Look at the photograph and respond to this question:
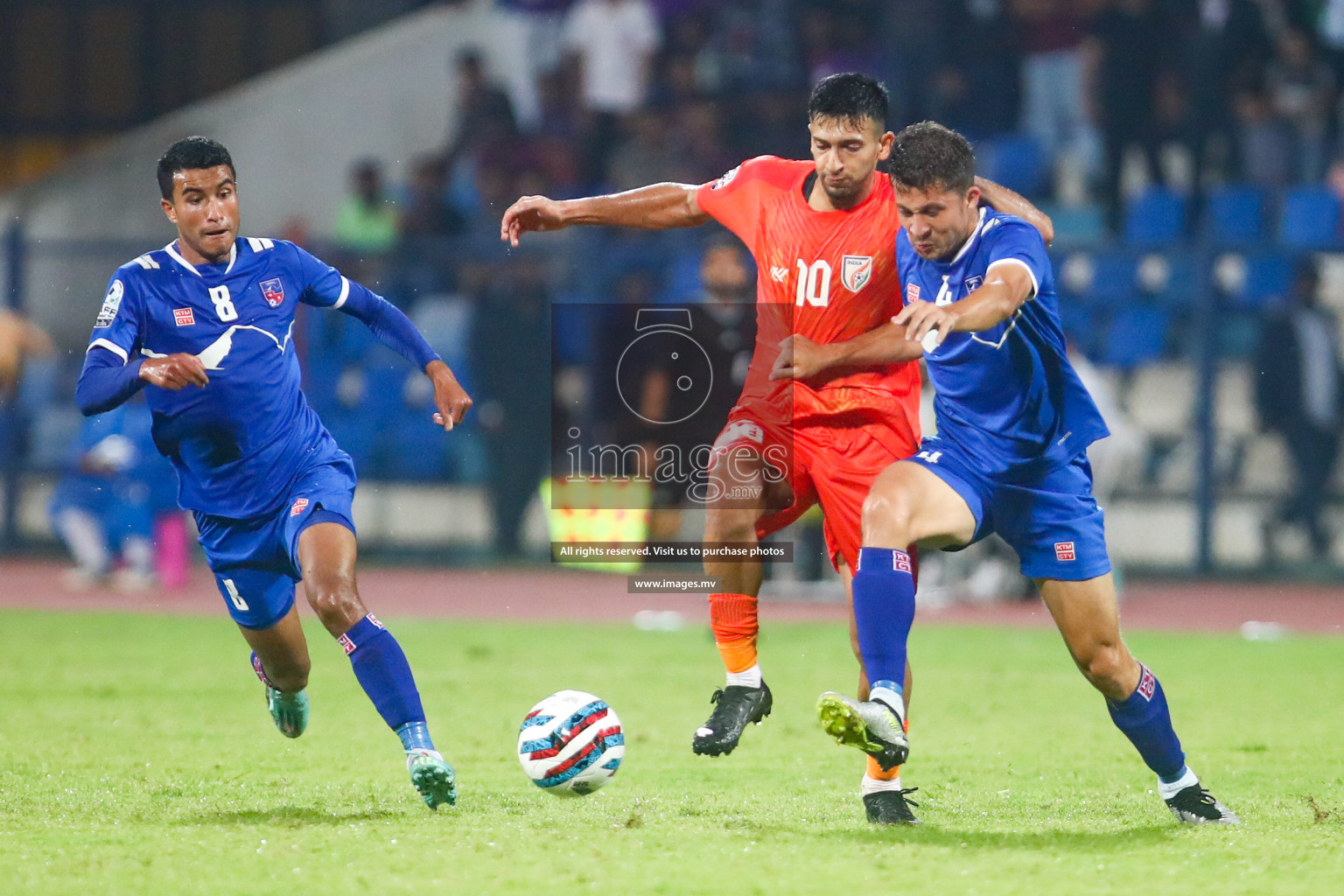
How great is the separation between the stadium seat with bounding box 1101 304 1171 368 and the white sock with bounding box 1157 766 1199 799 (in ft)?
29.8

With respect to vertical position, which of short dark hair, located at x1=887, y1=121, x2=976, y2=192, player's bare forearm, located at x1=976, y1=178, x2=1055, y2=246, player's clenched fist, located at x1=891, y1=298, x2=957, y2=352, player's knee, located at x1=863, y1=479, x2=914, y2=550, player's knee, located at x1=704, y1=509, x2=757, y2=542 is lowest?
player's knee, located at x1=704, y1=509, x2=757, y2=542

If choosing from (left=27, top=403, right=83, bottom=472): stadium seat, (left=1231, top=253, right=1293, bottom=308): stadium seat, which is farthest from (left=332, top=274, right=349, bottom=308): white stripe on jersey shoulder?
(left=1231, top=253, right=1293, bottom=308): stadium seat

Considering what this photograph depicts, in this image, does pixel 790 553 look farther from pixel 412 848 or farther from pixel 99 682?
pixel 412 848

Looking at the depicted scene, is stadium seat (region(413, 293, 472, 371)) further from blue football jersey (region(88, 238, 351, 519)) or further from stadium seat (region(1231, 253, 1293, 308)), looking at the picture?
blue football jersey (region(88, 238, 351, 519))

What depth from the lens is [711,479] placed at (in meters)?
6.07

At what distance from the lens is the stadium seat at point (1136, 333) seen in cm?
1444

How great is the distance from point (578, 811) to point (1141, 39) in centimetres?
1184

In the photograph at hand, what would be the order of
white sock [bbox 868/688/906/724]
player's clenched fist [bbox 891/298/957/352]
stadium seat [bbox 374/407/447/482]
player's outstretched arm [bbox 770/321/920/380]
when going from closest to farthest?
player's clenched fist [bbox 891/298/957/352] < white sock [bbox 868/688/906/724] < player's outstretched arm [bbox 770/321/920/380] < stadium seat [bbox 374/407/447/482]

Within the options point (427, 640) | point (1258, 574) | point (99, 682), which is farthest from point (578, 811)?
point (1258, 574)

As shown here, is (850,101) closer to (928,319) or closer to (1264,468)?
(928,319)

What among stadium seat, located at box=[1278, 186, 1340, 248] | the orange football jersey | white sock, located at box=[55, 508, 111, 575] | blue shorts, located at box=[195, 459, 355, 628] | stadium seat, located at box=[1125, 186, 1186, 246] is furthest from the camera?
stadium seat, located at box=[1125, 186, 1186, 246]

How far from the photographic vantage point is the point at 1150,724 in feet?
18.6

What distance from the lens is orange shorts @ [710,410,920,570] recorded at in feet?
19.6

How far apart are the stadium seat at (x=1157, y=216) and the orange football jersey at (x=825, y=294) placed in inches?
395
